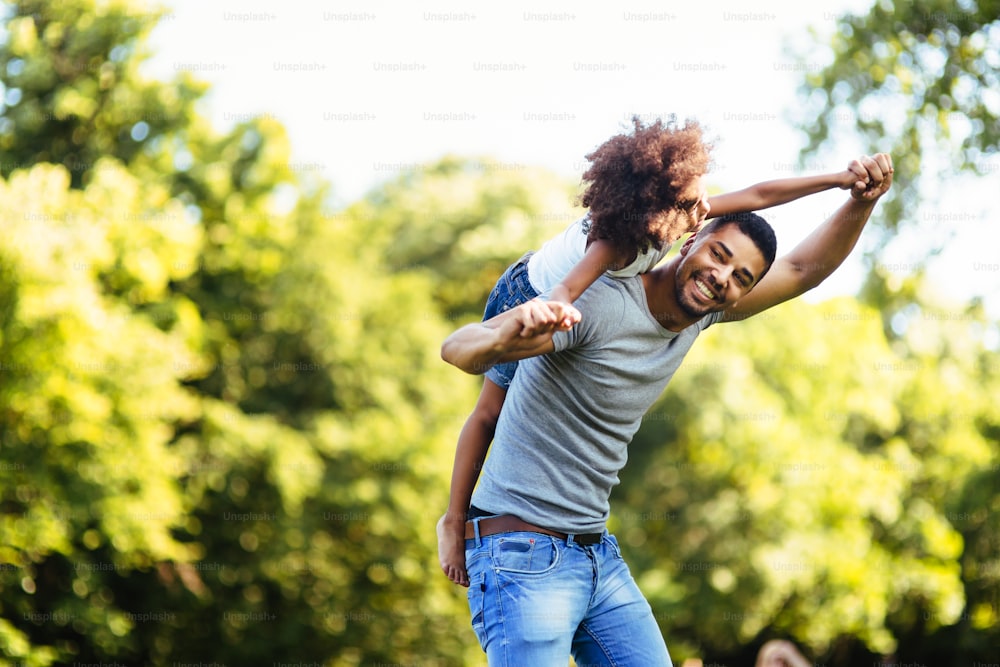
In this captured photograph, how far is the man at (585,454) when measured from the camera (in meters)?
2.50

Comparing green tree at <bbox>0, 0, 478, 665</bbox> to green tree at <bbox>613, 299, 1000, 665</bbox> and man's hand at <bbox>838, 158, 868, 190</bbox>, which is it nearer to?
green tree at <bbox>613, 299, 1000, 665</bbox>

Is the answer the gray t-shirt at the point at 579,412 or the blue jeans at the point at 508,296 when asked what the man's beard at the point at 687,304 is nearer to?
the gray t-shirt at the point at 579,412

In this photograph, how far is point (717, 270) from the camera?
254 centimetres

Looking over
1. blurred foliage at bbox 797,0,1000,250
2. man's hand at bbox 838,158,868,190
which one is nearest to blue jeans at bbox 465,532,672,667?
man's hand at bbox 838,158,868,190

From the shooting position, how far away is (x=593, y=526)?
8.66ft

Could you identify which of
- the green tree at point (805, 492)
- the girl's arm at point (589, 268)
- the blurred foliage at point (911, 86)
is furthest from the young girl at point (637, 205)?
the green tree at point (805, 492)

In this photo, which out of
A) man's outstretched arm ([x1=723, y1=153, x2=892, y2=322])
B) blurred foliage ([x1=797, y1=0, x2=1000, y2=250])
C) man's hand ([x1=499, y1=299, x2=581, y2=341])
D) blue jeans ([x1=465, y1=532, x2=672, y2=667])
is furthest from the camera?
blurred foliage ([x1=797, y1=0, x2=1000, y2=250])

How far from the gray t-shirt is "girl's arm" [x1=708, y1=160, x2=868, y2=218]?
333 mm

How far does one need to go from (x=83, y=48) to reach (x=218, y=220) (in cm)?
308

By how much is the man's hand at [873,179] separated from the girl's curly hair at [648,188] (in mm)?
485

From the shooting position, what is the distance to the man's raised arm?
2150 millimetres

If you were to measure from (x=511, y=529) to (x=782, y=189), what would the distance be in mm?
1086

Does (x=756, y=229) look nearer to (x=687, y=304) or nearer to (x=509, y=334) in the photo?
(x=687, y=304)

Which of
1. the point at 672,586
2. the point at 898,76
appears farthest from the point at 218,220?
the point at 898,76
